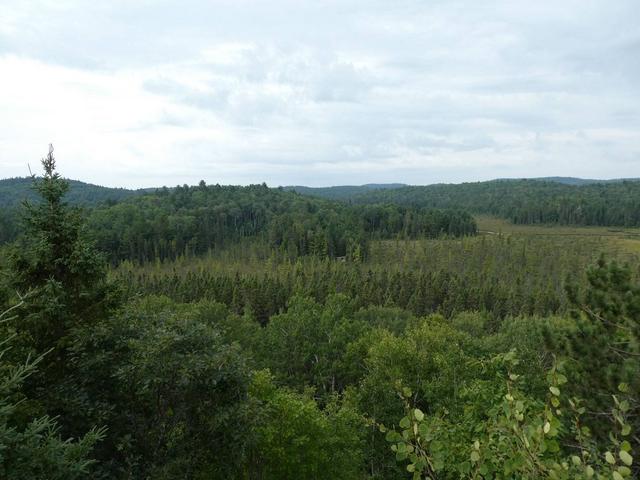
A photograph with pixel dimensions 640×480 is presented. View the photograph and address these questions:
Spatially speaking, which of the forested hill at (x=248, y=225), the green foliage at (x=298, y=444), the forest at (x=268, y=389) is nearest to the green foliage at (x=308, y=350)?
the forest at (x=268, y=389)

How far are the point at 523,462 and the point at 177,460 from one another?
409 inches

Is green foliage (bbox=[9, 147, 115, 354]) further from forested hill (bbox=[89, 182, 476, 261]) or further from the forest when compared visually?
forested hill (bbox=[89, 182, 476, 261])

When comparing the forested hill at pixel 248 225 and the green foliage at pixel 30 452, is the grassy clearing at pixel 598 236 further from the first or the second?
the green foliage at pixel 30 452

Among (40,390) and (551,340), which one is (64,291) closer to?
(40,390)

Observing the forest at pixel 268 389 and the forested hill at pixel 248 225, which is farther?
the forested hill at pixel 248 225

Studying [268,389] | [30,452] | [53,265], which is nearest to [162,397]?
[53,265]

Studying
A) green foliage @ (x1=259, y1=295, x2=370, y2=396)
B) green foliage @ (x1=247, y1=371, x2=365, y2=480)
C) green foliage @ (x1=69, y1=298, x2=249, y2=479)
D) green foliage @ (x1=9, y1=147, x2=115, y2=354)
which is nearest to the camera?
green foliage @ (x1=69, y1=298, x2=249, y2=479)

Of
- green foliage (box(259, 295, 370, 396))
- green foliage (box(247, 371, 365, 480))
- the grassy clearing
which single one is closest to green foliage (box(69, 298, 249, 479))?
green foliage (box(247, 371, 365, 480))

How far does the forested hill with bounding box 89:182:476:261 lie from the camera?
129 m

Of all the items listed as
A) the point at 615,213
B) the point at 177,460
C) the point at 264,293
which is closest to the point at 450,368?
the point at 177,460

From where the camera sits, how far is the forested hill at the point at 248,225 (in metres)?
129

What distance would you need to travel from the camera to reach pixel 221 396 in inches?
506

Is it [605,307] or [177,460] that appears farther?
[605,307]

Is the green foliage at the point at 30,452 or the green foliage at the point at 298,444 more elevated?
the green foliage at the point at 30,452
